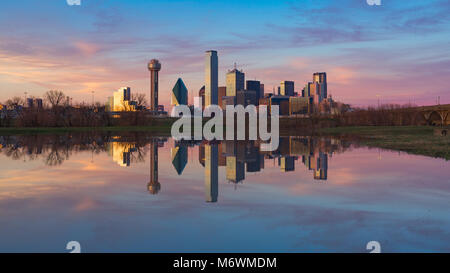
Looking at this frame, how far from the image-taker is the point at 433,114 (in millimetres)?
117688

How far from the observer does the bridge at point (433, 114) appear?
346 feet

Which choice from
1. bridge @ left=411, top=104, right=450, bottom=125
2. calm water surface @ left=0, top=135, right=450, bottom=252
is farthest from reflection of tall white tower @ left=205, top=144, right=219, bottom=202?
bridge @ left=411, top=104, right=450, bottom=125

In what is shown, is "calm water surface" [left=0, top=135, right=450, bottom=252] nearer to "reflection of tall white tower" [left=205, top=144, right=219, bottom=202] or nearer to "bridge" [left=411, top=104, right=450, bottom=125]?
"reflection of tall white tower" [left=205, top=144, right=219, bottom=202]

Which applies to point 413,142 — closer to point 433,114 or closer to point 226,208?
point 226,208

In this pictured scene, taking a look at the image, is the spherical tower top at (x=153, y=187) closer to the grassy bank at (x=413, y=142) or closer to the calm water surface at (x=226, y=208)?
the calm water surface at (x=226, y=208)

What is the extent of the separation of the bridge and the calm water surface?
309 feet

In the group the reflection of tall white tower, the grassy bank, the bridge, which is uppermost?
the bridge

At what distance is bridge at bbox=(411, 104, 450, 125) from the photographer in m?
105

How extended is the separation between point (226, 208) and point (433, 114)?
122 metres

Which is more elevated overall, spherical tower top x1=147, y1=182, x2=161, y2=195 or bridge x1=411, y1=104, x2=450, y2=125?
bridge x1=411, y1=104, x2=450, y2=125

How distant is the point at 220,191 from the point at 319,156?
50.1 ft

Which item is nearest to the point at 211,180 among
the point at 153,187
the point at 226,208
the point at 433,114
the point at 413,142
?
the point at 153,187

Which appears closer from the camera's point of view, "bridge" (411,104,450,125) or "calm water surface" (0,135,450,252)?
"calm water surface" (0,135,450,252)

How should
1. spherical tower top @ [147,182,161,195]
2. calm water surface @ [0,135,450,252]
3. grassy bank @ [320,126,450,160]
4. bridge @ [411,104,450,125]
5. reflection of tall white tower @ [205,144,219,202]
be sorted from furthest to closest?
bridge @ [411,104,450,125]
grassy bank @ [320,126,450,160]
spherical tower top @ [147,182,161,195]
reflection of tall white tower @ [205,144,219,202]
calm water surface @ [0,135,450,252]
